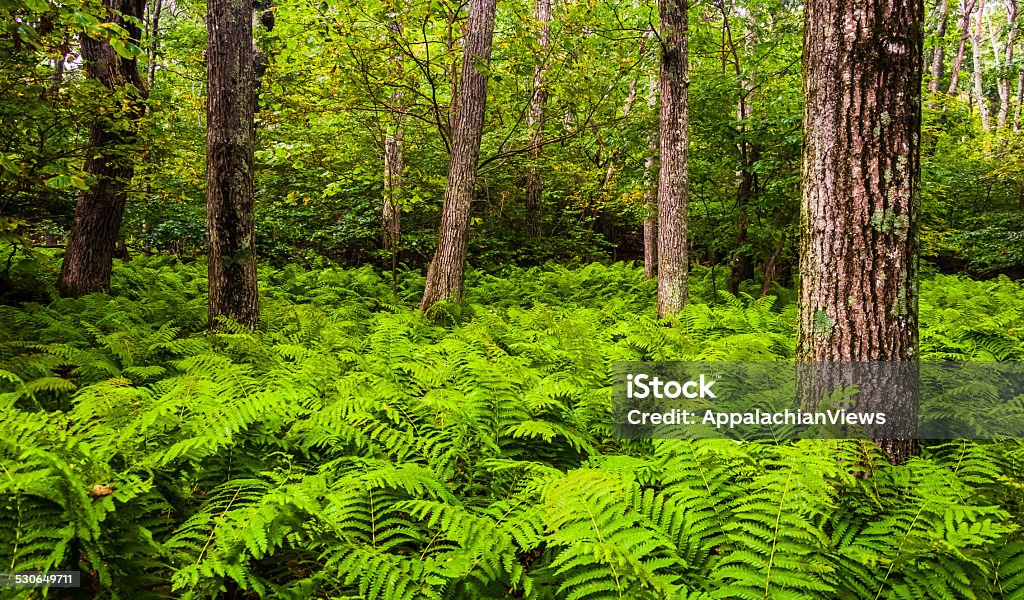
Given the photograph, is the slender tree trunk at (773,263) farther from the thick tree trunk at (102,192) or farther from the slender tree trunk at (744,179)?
the thick tree trunk at (102,192)

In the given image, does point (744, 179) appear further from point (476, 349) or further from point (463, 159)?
point (476, 349)

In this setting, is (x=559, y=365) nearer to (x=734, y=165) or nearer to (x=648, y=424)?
(x=648, y=424)

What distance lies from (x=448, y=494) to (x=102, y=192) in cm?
729

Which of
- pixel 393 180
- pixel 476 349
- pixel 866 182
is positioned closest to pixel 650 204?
pixel 393 180

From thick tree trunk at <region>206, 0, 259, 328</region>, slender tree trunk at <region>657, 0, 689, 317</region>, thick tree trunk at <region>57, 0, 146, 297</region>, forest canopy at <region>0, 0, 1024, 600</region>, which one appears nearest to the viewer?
forest canopy at <region>0, 0, 1024, 600</region>

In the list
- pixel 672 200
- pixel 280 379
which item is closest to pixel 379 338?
pixel 280 379

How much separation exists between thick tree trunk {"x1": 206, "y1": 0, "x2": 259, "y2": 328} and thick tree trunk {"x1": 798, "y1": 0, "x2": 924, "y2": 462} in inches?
199

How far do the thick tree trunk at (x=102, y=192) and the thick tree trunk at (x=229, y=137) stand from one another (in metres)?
2.32


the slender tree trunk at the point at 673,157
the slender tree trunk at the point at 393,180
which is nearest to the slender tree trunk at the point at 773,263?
the slender tree trunk at the point at 673,157

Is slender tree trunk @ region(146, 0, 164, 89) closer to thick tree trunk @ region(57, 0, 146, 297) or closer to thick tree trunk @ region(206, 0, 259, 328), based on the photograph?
thick tree trunk @ region(57, 0, 146, 297)

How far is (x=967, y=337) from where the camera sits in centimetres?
572

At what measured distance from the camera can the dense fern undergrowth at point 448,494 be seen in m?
2.04

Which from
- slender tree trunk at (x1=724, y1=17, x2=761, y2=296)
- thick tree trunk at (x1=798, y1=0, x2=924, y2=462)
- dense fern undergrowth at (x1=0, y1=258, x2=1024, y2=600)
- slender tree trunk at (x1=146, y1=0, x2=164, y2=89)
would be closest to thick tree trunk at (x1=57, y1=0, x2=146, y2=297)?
slender tree trunk at (x1=146, y1=0, x2=164, y2=89)

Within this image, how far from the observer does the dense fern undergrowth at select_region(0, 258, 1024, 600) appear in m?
2.04
